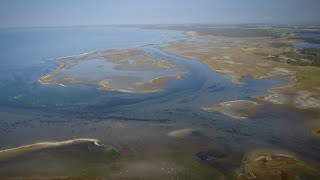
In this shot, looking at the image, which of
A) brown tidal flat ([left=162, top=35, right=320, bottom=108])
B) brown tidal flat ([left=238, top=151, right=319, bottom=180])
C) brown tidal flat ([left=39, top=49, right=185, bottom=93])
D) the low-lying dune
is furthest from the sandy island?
A: brown tidal flat ([left=162, top=35, right=320, bottom=108])

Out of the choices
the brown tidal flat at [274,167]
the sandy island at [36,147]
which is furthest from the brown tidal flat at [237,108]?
the sandy island at [36,147]

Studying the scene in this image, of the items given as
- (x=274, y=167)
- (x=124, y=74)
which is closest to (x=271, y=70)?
(x=124, y=74)

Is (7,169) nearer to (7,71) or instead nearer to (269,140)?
(269,140)

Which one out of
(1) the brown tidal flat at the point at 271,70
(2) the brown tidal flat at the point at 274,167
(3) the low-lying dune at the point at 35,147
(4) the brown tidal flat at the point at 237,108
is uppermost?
(1) the brown tidal flat at the point at 271,70

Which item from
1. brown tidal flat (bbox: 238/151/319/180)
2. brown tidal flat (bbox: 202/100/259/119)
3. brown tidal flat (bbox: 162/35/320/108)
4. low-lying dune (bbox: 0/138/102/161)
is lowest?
low-lying dune (bbox: 0/138/102/161)

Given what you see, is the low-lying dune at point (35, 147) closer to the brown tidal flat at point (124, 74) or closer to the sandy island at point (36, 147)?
the sandy island at point (36, 147)

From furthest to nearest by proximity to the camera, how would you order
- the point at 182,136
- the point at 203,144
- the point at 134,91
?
the point at 134,91 → the point at 182,136 → the point at 203,144

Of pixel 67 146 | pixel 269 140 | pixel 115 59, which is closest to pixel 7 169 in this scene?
pixel 67 146

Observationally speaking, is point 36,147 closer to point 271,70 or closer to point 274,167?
point 274,167

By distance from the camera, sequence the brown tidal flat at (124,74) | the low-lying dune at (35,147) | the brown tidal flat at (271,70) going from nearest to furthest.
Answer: the low-lying dune at (35,147) → the brown tidal flat at (271,70) → the brown tidal flat at (124,74)

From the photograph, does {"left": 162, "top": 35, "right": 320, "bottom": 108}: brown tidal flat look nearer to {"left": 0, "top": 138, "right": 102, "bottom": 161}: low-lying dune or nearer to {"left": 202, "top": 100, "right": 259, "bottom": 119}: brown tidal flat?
{"left": 202, "top": 100, "right": 259, "bottom": 119}: brown tidal flat

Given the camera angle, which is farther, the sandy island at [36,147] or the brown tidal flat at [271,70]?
the brown tidal flat at [271,70]
